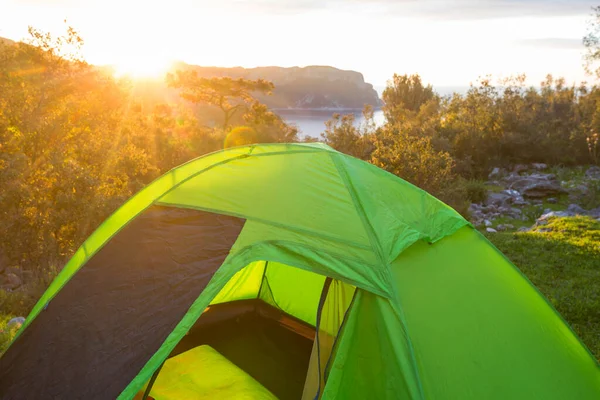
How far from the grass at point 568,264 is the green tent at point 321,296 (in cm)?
238

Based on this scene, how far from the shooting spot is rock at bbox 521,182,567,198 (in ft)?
45.8

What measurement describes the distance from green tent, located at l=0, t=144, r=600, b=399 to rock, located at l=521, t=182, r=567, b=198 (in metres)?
11.8

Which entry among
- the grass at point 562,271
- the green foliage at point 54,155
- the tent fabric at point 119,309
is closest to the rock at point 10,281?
the green foliage at point 54,155

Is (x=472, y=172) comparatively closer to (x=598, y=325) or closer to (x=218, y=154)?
(x=598, y=325)

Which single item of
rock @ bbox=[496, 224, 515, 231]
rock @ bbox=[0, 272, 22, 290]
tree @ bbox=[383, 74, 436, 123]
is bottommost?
rock @ bbox=[496, 224, 515, 231]

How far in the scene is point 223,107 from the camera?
102 ft

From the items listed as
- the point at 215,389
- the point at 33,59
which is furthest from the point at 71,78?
the point at 215,389

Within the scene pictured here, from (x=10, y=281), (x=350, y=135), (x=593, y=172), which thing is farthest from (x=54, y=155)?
(x=593, y=172)

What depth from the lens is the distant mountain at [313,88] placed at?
75.6 metres

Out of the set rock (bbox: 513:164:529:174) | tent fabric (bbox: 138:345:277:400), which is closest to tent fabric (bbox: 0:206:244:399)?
tent fabric (bbox: 138:345:277:400)

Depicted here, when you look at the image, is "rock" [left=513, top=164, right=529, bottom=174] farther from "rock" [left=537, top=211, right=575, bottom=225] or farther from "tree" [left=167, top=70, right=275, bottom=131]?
"tree" [left=167, top=70, right=275, bottom=131]

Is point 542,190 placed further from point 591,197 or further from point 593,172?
point 593,172

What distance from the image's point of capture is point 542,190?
553 inches

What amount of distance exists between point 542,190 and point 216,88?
2232 centimetres
